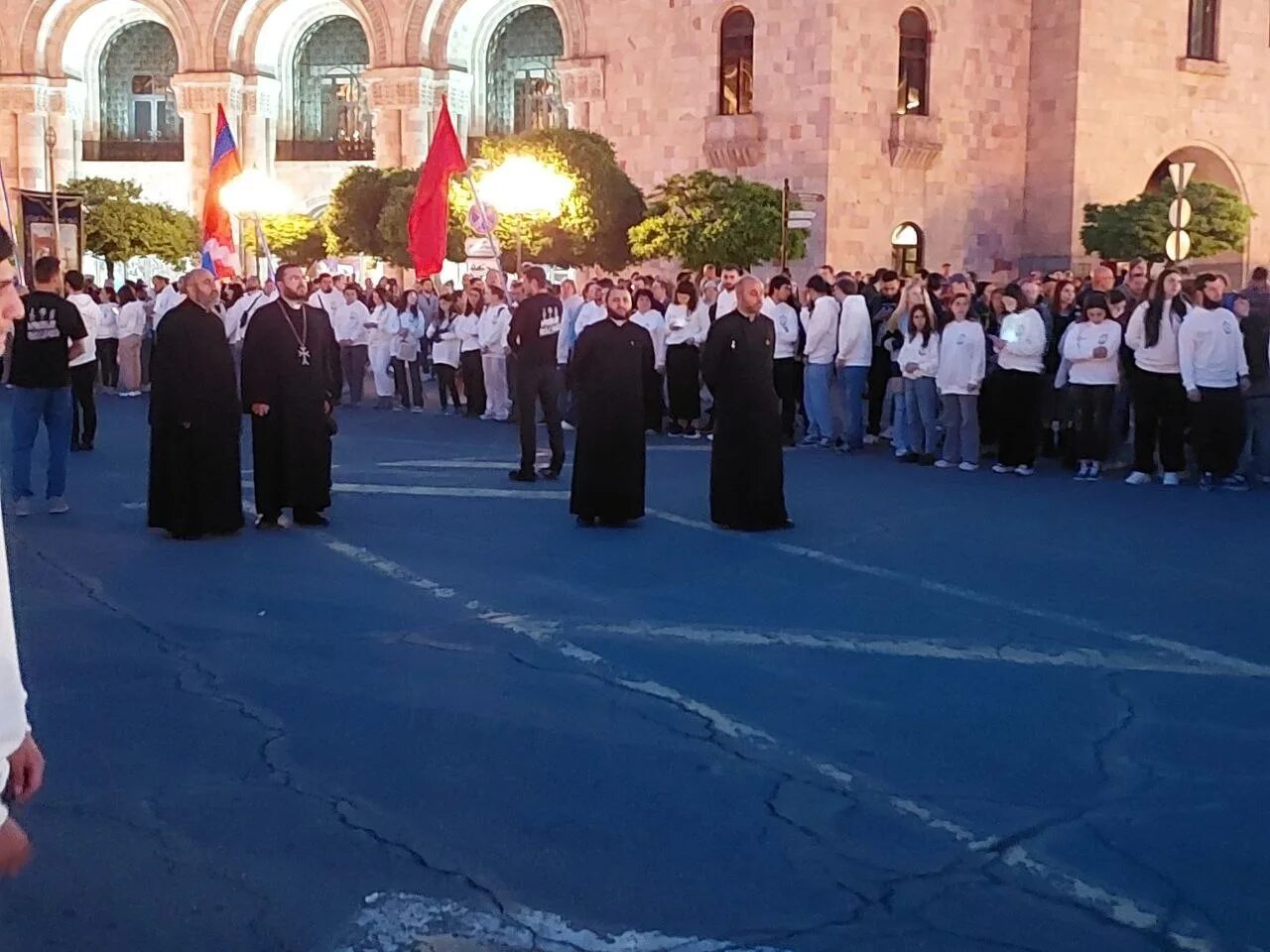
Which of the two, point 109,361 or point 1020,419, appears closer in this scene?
point 1020,419

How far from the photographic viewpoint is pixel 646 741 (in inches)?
218

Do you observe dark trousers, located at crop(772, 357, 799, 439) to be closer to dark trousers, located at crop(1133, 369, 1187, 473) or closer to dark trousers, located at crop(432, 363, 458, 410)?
dark trousers, located at crop(1133, 369, 1187, 473)

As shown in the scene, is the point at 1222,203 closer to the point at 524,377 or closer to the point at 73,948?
the point at 524,377

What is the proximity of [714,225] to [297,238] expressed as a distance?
39.7 ft

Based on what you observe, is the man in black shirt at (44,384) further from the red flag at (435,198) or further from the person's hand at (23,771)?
the red flag at (435,198)

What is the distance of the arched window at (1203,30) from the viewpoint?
3142cm

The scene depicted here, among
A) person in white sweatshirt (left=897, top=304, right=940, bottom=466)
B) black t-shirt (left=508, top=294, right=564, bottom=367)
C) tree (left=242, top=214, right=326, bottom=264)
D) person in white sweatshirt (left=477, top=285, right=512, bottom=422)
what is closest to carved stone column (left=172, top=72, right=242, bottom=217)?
tree (left=242, top=214, right=326, bottom=264)

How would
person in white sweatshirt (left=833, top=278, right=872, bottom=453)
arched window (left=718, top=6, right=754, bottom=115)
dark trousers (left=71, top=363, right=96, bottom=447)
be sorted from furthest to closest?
1. arched window (left=718, top=6, right=754, bottom=115)
2. person in white sweatshirt (left=833, top=278, right=872, bottom=453)
3. dark trousers (left=71, top=363, right=96, bottom=447)

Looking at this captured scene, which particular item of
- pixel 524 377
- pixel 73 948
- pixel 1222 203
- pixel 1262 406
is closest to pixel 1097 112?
pixel 1222 203

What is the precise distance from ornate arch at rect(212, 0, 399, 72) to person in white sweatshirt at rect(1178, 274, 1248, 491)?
25.3 metres

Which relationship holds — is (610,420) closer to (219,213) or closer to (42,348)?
(42,348)

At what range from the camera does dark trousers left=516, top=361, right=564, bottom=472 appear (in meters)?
13.1

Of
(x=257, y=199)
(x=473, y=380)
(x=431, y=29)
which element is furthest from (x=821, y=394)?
(x=431, y=29)

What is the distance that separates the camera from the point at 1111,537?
33.6 feet
